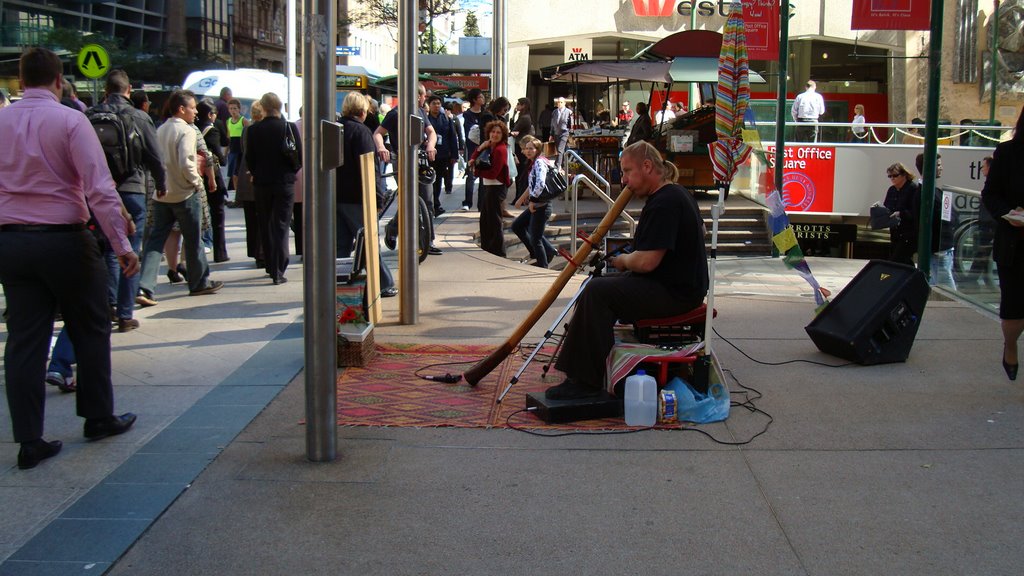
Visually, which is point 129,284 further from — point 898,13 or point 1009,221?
point 898,13

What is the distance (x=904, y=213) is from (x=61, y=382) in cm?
981

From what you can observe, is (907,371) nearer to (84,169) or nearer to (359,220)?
(359,220)

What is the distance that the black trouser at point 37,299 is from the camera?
4.86m

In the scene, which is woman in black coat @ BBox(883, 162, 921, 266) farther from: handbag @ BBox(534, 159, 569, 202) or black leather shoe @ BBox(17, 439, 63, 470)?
black leather shoe @ BBox(17, 439, 63, 470)

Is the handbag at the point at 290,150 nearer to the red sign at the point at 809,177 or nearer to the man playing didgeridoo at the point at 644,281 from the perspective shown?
the man playing didgeridoo at the point at 644,281

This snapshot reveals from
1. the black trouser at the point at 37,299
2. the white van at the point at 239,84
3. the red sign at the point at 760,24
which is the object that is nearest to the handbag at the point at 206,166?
the black trouser at the point at 37,299

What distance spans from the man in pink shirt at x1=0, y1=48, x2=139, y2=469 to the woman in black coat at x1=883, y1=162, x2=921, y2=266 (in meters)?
9.77

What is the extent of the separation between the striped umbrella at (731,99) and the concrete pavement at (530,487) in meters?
1.44

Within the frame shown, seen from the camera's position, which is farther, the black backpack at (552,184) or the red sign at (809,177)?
the red sign at (809,177)

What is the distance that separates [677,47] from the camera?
19156 millimetres

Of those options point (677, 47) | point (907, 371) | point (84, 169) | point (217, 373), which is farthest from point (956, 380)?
point (677, 47)

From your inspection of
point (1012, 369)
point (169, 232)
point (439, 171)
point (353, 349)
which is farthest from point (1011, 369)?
point (439, 171)

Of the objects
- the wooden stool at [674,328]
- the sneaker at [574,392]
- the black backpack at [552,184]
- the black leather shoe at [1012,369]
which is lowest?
the sneaker at [574,392]

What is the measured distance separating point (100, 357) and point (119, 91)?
353 cm
